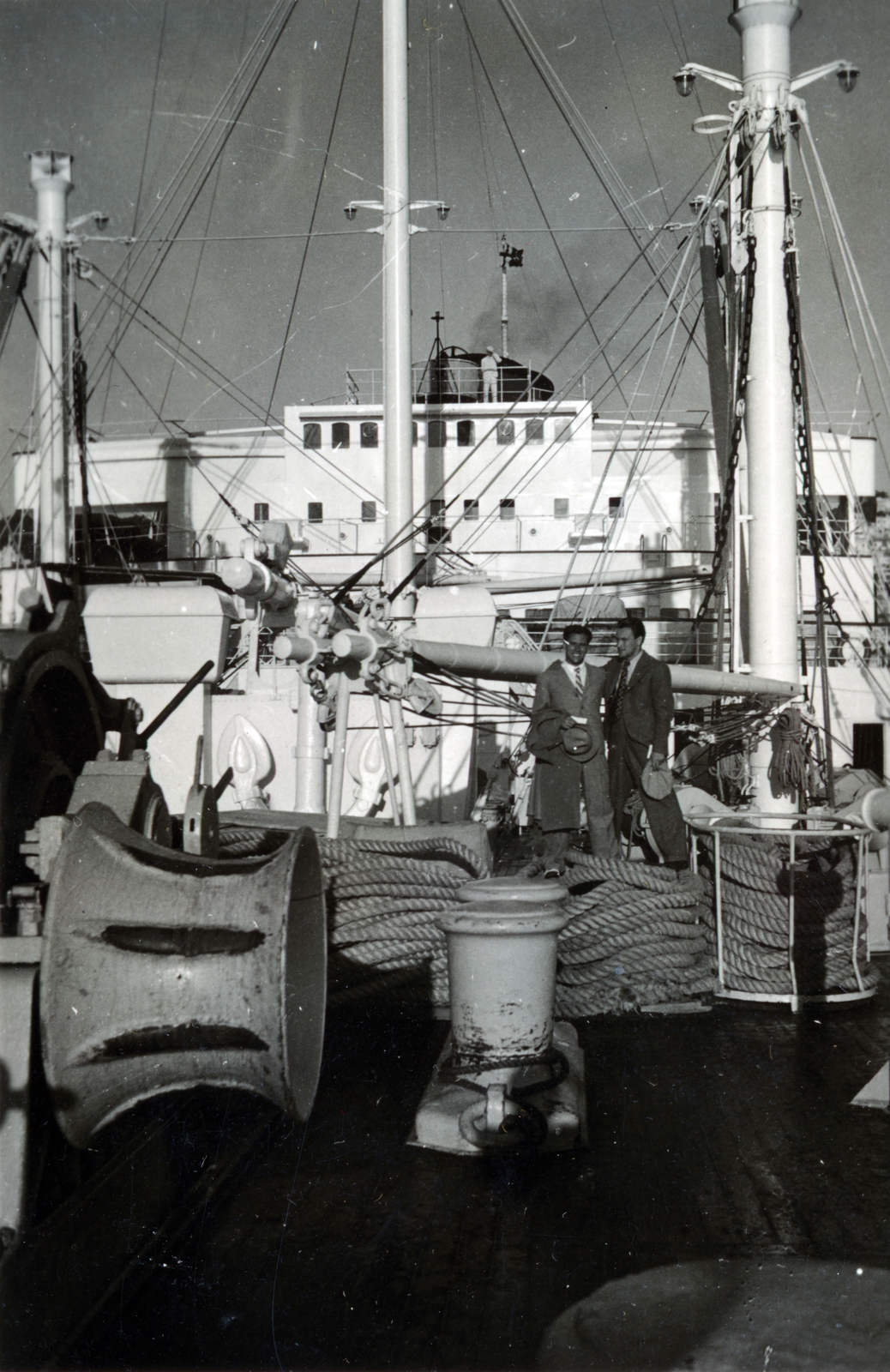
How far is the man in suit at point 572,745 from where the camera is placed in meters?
5.43

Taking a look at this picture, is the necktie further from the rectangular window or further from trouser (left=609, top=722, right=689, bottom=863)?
the rectangular window

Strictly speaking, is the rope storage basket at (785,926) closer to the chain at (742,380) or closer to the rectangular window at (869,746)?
the chain at (742,380)

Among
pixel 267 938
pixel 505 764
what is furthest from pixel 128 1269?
pixel 505 764

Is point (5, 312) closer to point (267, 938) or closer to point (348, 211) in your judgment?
point (267, 938)

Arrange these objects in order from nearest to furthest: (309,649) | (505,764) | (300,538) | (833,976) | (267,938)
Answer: (267,938) < (833,976) < (309,649) < (505,764) < (300,538)

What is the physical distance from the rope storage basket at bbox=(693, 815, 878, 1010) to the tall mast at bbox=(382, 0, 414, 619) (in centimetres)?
541

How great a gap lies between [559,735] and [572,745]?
92 mm

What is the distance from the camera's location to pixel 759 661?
7.71 metres

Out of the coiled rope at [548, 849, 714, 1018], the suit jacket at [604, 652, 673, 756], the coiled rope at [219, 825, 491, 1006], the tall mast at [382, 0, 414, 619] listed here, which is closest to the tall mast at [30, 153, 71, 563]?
the tall mast at [382, 0, 414, 619]

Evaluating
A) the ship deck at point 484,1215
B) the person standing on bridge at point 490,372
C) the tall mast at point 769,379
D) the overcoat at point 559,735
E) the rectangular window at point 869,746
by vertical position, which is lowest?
the ship deck at point 484,1215

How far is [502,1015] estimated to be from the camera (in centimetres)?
296

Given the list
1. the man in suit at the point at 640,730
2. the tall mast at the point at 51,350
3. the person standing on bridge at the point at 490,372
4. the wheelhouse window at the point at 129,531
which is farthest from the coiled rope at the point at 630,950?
the person standing on bridge at the point at 490,372

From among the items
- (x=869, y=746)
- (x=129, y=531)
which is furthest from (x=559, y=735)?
(x=129, y=531)

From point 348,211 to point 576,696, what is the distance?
6.80m
